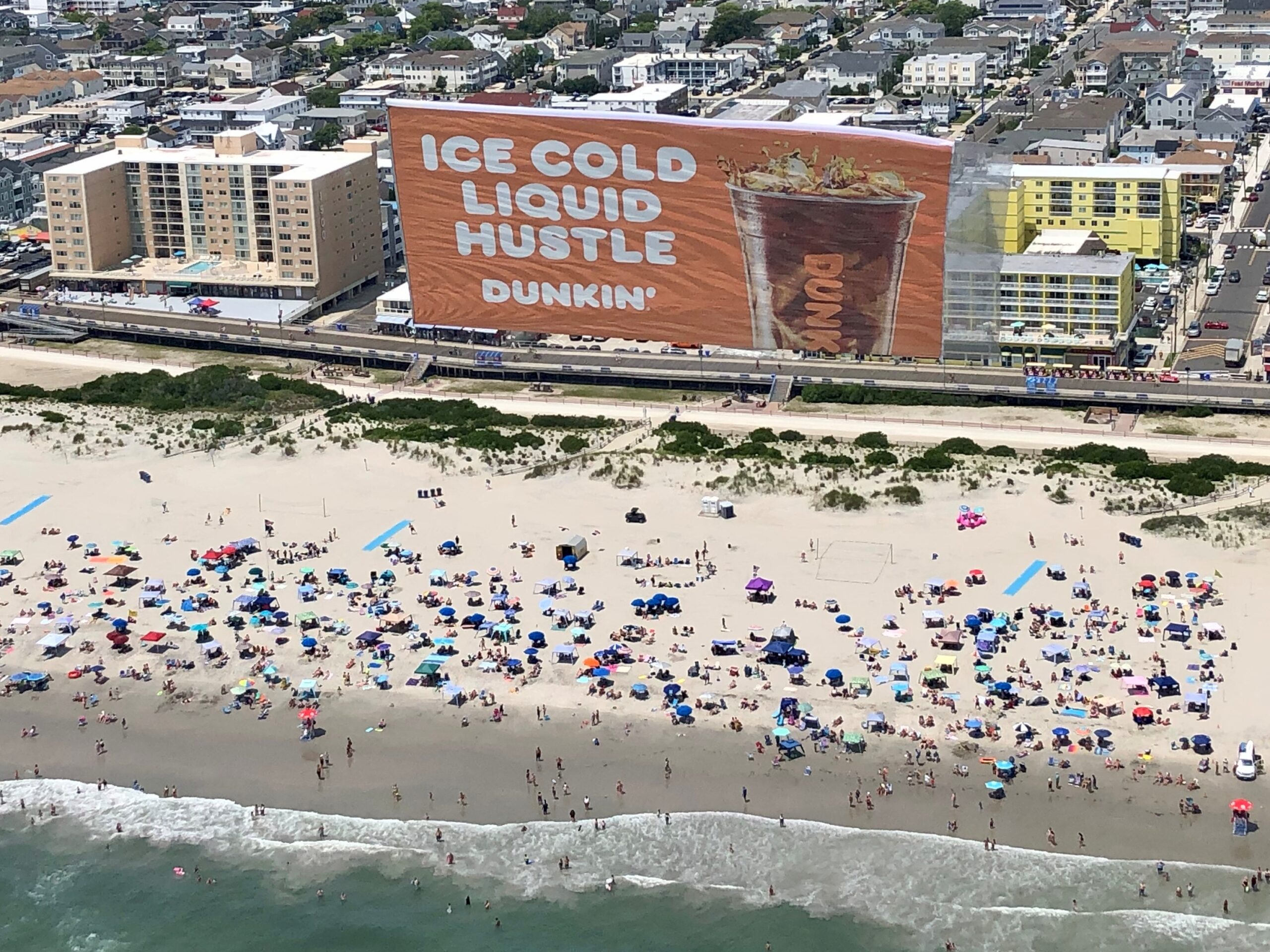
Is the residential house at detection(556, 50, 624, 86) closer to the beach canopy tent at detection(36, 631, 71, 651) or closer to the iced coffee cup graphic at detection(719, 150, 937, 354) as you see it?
the iced coffee cup graphic at detection(719, 150, 937, 354)

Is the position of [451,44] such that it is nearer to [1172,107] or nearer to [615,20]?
[615,20]

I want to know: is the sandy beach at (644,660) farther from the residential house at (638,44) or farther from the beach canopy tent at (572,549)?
the residential house at (638,44)

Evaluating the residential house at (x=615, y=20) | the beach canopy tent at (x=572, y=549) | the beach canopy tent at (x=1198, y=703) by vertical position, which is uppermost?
the residential house at (x=615, y=20)

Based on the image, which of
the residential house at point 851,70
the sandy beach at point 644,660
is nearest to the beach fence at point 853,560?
the sandy beach at point 644,660

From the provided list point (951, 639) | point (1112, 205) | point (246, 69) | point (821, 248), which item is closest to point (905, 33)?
point (246, 69)

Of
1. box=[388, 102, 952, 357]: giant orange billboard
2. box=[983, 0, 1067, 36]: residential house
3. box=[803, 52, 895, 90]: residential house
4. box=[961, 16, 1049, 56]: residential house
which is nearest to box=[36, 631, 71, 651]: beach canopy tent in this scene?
box=[388, 102, 952, 357]: giant orange billboard
